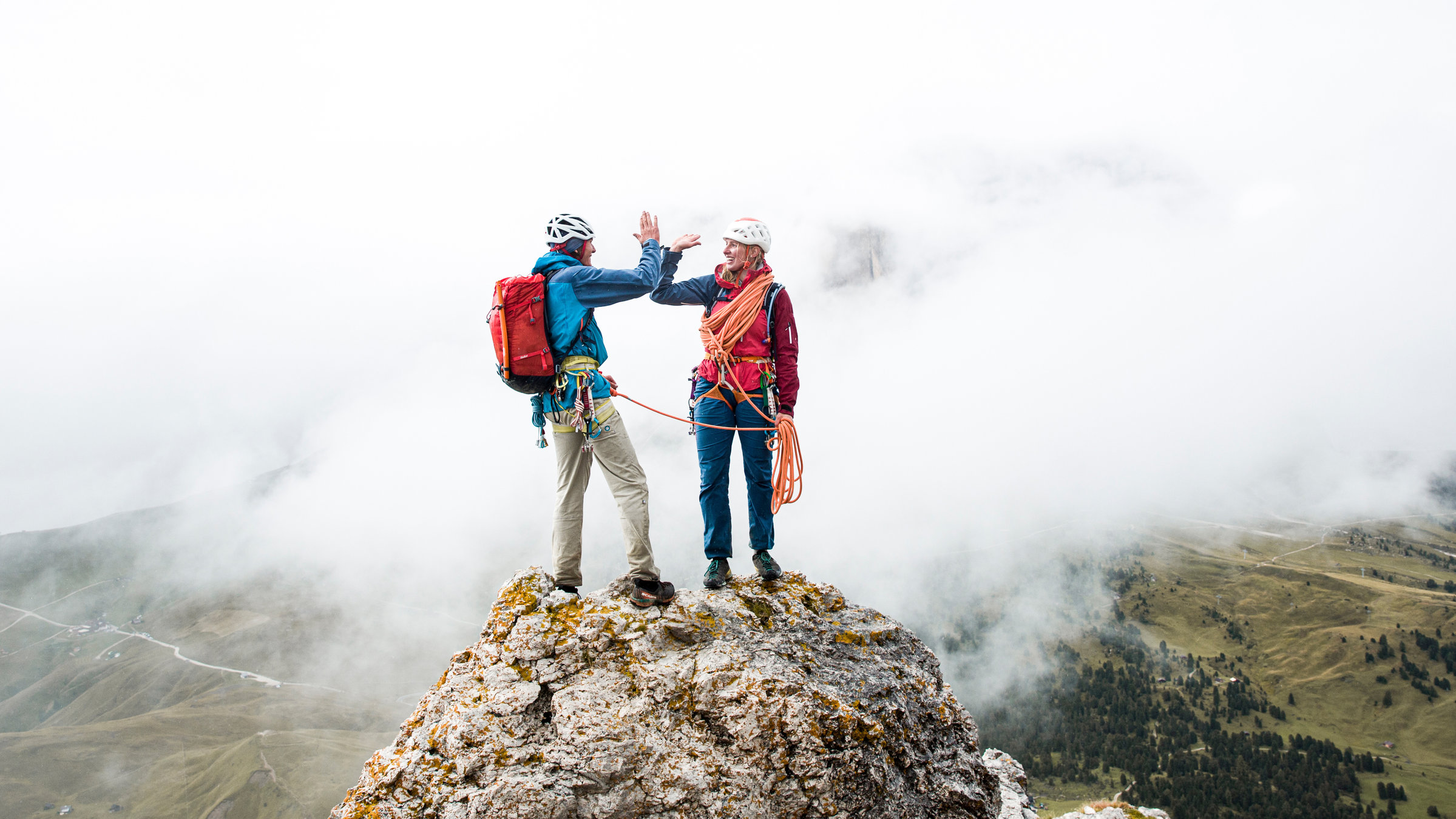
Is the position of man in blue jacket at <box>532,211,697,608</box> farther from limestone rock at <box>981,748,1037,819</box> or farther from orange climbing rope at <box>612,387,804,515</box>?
limestone rock at <box>981,748,1037,819</box>

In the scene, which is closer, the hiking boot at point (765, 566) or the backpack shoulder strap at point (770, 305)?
the backpack shoulder strap at point (770, 305)

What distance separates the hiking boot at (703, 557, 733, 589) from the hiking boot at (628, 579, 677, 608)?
0.73 m

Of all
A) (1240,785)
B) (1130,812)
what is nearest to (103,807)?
(1130,812)

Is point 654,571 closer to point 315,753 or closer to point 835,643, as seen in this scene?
point 835,643

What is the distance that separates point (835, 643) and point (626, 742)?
3.02 m

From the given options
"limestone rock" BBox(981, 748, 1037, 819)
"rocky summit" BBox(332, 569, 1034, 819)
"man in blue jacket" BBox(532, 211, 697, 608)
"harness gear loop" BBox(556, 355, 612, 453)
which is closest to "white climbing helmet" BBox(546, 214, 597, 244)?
"man in blue jacket" BBox(532, 211, 697, 608)

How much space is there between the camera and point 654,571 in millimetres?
8922

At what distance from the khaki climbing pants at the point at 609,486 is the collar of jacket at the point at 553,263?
1800 mm

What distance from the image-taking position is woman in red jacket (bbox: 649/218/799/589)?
31.4 ft

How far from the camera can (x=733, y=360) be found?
960 cm

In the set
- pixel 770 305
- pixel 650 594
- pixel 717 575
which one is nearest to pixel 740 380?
pixel 770 305

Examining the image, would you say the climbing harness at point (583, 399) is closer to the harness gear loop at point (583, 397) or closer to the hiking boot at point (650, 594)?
the harness gear loop at point (583, 397)

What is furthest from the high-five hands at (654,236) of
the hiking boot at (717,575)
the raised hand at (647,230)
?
the hiking boot at (717,575)

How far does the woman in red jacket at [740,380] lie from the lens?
9.56 metres
